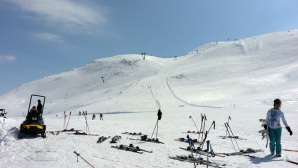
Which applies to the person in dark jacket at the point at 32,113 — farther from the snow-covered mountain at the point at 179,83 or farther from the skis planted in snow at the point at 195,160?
the snow-covered mountain at the point at 179,83

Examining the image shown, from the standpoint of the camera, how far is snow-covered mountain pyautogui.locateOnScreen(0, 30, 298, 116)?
55375 millimetres

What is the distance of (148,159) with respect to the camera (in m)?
9.00

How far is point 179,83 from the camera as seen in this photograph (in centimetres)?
8300

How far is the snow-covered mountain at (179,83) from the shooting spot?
55.4m

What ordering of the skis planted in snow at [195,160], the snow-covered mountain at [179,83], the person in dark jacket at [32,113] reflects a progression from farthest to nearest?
the snow-covered mountain at [179,83] < the person in dark jacket at [32,113] < the skis planted in snow at [195,160]

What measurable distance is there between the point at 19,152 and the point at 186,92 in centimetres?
6066

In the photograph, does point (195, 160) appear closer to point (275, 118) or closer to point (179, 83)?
point (275, 118)

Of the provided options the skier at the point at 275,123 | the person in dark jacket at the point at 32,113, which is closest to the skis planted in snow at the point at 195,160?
the skier at the point at 275,123

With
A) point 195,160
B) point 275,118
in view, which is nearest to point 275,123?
point 275,118

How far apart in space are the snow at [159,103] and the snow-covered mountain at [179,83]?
0.81 feet

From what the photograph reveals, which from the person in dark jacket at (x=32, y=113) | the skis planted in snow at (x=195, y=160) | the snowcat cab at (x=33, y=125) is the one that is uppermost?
the person in dark jacket at (x=32, y=113)

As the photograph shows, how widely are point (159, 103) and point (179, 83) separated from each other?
2949cm

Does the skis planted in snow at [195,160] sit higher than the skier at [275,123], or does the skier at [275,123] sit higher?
the skier at [275,123]

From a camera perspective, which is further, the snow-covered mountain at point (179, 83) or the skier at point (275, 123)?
the snow-covered mountain at point (179, 83)
